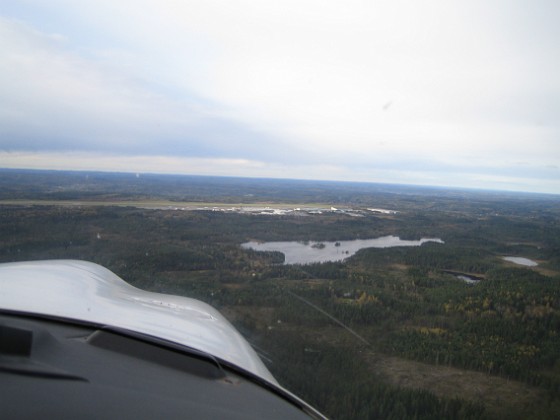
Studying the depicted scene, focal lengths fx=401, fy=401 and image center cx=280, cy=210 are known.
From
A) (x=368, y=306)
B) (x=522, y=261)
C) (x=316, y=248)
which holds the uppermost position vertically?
(x=522, y=261)

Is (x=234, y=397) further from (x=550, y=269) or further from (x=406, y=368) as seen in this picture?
(x=550, y=269)

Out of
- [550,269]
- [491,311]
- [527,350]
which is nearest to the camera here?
[527,350]

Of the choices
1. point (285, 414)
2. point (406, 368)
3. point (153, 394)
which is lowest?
point (406, 368)

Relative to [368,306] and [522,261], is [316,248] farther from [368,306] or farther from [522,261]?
[368,306]

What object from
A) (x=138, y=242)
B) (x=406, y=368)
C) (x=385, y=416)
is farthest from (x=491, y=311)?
(x=138, y=242)

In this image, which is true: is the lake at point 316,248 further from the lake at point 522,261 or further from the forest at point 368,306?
the lake at point 522,261

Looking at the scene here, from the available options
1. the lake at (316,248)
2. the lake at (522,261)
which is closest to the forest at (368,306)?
the lake at (522,261)

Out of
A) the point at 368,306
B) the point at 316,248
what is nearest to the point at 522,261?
the point at 316,248
